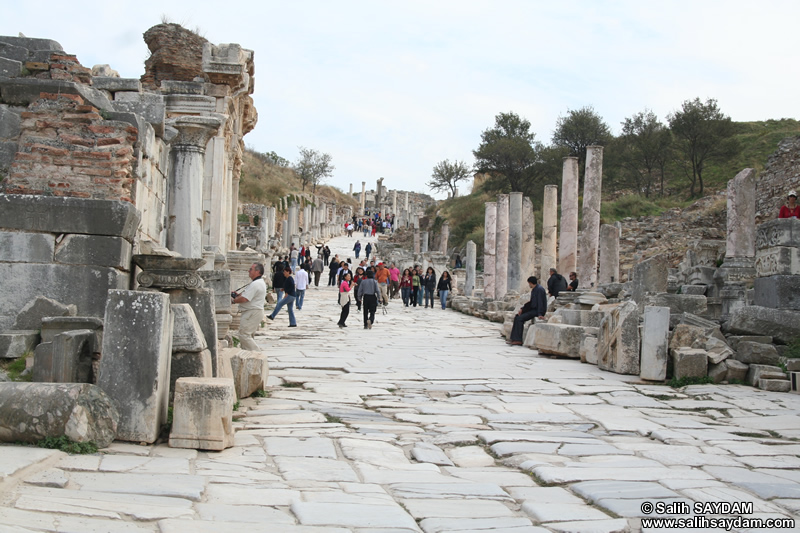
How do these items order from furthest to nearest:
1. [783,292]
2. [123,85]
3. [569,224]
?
[569,224]
[123,85]
[783,292]

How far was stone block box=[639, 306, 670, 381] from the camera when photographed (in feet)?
33.4

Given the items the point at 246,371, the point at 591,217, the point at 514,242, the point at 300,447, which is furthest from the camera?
the point at 514,242

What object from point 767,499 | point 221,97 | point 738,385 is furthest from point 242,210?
point 767,499

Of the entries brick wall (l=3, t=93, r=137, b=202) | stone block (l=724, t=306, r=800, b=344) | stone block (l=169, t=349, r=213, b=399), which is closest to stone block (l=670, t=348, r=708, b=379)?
stone block (l=724, t=306, r=800, b=344)

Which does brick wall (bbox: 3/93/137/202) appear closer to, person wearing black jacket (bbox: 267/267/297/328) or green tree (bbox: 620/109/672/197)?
person wearing black jacket (bbox: 267/267/297/328)

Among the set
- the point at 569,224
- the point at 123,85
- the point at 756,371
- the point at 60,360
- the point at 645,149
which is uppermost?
the point at 645,149

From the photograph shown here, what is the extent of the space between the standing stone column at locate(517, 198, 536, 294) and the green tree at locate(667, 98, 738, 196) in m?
20.9

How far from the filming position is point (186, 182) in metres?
11.7

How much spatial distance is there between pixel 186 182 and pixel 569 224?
548 inches

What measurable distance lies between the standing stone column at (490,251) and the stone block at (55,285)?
70.7ft

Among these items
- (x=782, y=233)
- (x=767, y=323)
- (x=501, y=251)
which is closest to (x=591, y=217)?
(x=501, y=251)

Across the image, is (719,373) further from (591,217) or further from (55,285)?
(591,217)

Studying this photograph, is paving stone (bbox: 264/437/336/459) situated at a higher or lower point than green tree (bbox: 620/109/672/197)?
lower

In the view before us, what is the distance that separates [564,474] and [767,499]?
133cm
